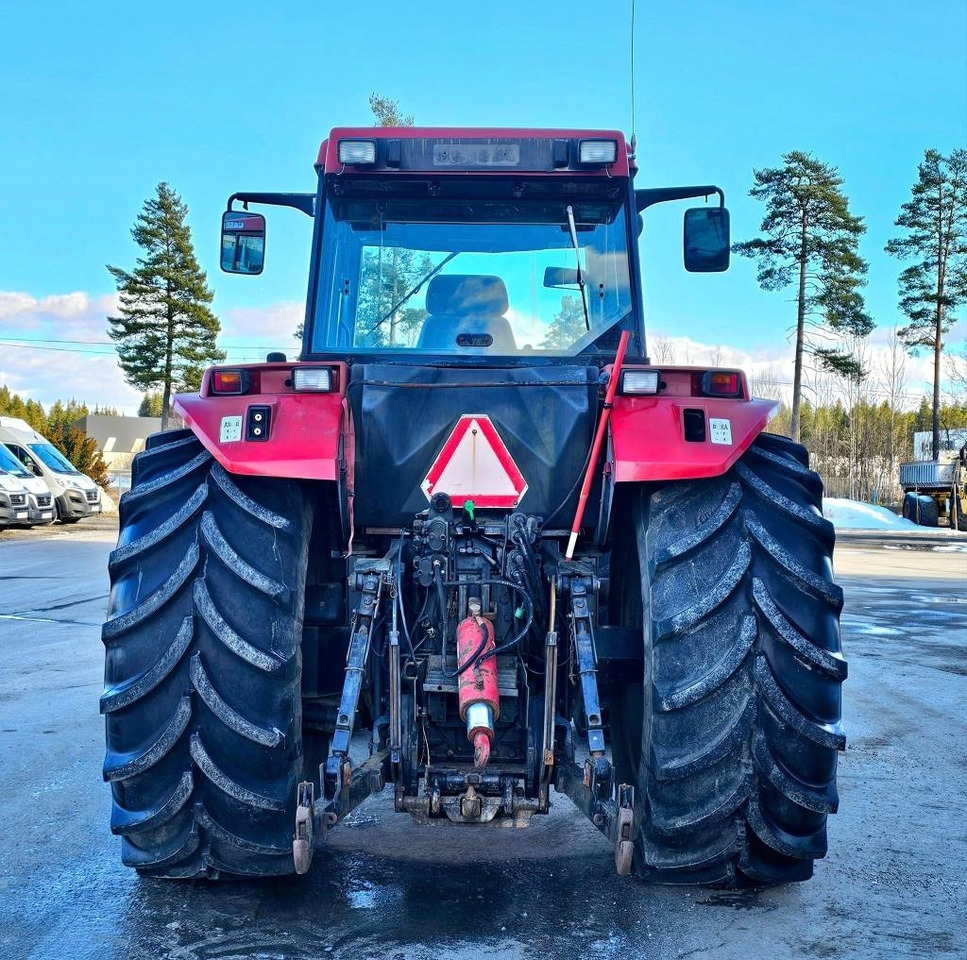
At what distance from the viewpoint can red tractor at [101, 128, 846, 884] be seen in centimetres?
327

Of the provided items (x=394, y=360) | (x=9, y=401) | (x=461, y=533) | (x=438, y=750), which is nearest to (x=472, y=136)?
(x=394, y=360)

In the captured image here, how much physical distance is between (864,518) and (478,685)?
37.3 m

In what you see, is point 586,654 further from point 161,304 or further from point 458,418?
point 161,304

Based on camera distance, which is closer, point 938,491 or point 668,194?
point 668,194

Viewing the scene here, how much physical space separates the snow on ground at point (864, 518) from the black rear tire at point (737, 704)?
33.6m

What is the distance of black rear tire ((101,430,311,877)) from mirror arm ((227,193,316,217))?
2.40m

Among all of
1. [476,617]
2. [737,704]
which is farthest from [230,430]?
[737,704]

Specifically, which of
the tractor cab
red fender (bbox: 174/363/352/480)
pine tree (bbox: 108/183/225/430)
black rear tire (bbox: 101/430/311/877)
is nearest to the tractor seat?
the tractor cab

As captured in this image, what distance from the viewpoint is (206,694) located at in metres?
3.26

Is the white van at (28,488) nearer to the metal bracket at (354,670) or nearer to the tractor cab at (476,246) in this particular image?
the tractor cab at (476,246)

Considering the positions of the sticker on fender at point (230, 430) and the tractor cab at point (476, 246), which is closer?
the sticker on fender at point (230, 430)

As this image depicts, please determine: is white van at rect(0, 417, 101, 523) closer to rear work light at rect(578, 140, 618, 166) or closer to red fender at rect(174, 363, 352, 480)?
rear work light at rect(578, 140, 618, 166)

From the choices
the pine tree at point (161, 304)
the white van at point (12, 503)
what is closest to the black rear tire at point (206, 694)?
the white van at point (12, 503)

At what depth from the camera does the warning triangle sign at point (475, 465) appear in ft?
12.2
